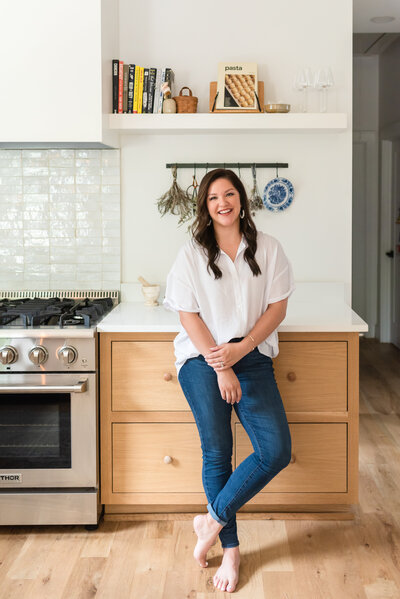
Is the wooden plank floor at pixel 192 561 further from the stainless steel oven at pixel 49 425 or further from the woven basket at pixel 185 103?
the woven basket at pixel 185 103

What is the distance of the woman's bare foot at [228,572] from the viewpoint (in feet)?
7.43

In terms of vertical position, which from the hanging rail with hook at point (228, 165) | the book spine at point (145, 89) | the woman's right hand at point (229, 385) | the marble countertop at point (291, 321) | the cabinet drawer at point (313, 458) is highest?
the book spine at point (145, 89)

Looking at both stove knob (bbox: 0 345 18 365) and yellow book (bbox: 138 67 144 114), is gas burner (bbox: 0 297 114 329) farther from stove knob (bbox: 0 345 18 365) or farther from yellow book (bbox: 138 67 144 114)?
yellow book (bbox: 138 67 144 114)

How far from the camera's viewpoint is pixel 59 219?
3.35 metres

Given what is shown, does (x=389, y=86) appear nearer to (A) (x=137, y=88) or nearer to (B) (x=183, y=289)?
(A) (x=137, y=88)

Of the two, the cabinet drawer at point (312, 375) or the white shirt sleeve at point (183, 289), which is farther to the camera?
the cabinet drawer at point (312, 375)

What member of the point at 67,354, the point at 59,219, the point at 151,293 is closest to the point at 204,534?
the point at 67,354

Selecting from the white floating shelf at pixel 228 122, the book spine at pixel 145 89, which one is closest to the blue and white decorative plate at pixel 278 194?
the white floating shelf at pixel 228 122

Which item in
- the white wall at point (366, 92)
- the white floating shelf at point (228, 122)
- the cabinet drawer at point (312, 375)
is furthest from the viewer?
the white wall at point (366, 92)

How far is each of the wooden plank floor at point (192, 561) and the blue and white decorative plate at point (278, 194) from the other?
4.66 feet

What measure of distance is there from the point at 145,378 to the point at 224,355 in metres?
0.51

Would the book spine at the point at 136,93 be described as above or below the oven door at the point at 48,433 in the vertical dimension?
above

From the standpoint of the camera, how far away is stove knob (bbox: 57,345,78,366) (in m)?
2.60

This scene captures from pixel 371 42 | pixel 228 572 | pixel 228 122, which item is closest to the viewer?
pixel 228 572
